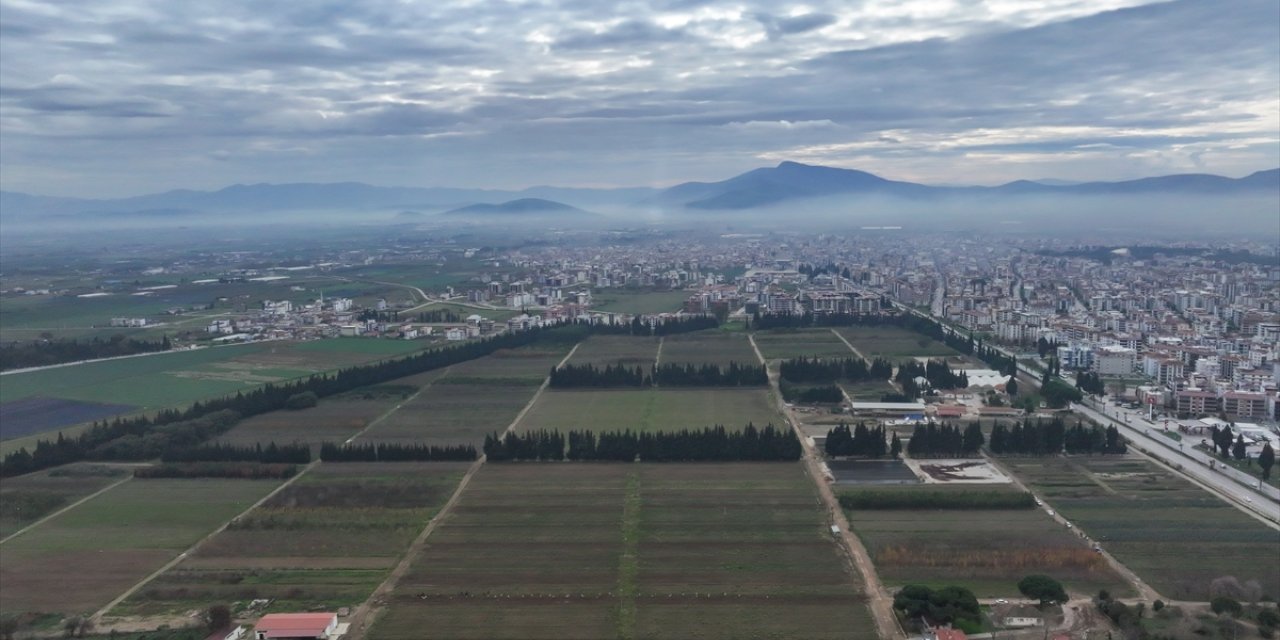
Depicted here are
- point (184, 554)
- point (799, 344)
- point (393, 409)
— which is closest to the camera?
point (184, 554)

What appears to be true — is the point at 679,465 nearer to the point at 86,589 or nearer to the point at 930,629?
the point at 930,629

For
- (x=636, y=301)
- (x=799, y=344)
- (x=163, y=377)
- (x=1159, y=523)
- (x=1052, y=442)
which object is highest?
(x=636, y=301)

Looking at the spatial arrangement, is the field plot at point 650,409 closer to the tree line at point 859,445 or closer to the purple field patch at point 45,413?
the tree line at point 859,445

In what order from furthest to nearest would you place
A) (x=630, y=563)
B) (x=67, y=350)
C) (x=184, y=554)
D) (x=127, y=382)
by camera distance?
1. (x=67, y=350)
2. (x=127, y=382)
3. (x=184, y=554)
4. (x=630, y=563)

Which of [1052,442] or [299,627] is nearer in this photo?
[299,627]

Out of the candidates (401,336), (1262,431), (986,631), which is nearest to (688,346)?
(401,336)

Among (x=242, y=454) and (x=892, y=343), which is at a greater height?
(x=892, y=343)

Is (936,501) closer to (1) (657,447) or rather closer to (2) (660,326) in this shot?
(1) (657,447)

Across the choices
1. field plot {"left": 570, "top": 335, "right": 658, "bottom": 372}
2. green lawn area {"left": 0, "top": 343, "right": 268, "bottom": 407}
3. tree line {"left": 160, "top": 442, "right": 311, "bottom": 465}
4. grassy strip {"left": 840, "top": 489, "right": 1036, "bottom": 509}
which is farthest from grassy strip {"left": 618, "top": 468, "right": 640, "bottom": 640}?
green lawn area {"left": 0, "top": 343, "right": 268, "bottom": 407}

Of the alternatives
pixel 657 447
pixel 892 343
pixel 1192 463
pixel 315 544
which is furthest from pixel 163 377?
pixel 1192 463
